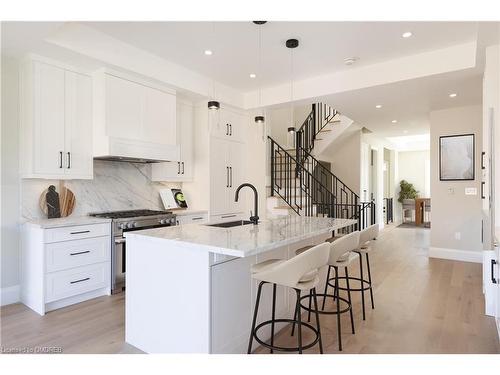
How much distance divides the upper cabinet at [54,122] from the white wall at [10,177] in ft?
0.28

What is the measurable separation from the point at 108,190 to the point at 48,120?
111cm

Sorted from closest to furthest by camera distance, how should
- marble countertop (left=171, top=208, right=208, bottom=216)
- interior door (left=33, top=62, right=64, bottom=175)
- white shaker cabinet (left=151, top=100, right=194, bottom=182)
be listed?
interior door (left=33, top=62, right=64, bottom=175) < marble countertop (left=171, top=208, right=208, bottom=216) < white shaker cabinet (left=151, top=100, right=194, bottom=182)

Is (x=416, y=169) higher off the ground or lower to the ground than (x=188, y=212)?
higher

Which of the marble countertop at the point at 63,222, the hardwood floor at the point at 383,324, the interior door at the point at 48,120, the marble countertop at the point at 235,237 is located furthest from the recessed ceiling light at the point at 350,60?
the marble countertop at the point at 63,222

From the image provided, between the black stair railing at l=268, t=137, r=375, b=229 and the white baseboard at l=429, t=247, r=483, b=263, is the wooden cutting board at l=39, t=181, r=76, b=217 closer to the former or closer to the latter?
the black stair railing at l=268, t=137, r=375, b=229

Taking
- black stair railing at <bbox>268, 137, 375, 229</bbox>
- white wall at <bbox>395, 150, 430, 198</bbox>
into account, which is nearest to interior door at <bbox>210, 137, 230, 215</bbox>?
black stair railing at <bbox>268, 137, 375, 229</bbox>

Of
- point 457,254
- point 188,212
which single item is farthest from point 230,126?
point 457,254

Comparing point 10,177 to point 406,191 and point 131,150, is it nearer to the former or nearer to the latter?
point 131,150

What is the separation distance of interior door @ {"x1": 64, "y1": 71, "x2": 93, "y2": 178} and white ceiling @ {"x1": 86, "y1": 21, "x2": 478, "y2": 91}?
27.9 inches

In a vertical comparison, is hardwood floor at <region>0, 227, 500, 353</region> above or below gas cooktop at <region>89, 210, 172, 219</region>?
below

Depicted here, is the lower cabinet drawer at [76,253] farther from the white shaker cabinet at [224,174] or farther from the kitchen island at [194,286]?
the white shaker cabinet at [224,174]

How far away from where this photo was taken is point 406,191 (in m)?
11.1

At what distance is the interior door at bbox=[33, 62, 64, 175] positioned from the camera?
3.34m

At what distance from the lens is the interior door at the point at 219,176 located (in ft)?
16.5
